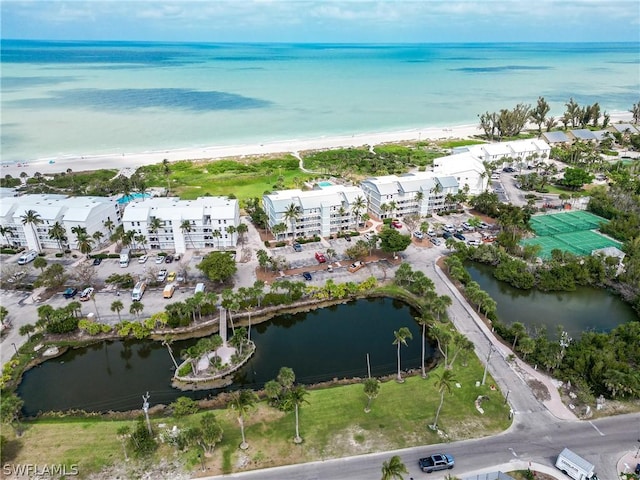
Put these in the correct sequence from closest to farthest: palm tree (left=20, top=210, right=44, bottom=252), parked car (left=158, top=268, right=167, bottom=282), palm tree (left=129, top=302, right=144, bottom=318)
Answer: palm tree (left=129, top=302, right=144, bottom=318) < parked car (left=158, top=268, right=167, bottom=282) < palm tree (left=20, top=210, right=44, bottom=252)

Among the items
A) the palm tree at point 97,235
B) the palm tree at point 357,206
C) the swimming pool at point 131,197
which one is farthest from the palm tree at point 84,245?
the palm tree at point 357,206

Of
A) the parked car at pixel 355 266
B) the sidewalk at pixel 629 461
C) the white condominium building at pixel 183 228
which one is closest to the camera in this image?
the sidewalk at pixel 629 461

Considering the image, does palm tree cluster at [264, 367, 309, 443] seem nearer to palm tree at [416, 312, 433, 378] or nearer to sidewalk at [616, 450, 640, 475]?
palm tree at [416, 312, 433, 378]

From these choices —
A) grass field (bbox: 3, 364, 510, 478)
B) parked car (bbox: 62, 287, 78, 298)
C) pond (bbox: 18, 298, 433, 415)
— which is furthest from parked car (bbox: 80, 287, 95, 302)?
grass field (bbox: 3, 364, 510, 478)

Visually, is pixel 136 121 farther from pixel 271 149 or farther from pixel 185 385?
pixel 185 385

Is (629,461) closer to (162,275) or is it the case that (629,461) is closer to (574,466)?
(574,466)

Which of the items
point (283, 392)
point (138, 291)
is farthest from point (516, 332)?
point (138, 291)

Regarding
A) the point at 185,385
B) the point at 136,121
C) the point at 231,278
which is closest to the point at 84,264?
the point at 231,278

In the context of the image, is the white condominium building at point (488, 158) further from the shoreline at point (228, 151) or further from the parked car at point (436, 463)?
the parked car at point (436, 463)
